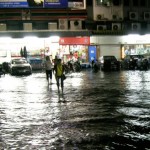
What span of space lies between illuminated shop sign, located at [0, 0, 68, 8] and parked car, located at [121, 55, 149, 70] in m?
9.52

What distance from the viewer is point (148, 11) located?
55.7m

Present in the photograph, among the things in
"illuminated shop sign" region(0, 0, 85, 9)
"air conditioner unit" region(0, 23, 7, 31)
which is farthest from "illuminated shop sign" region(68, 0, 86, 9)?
"air conditioner unit" region(0, 23, 7, 31)

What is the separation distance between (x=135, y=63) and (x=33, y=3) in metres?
13.4

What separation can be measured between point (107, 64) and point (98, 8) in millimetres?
11530

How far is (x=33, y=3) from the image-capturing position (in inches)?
1902

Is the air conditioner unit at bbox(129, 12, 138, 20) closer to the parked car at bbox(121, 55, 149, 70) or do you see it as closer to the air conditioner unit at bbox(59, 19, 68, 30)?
the air conditioner unit at bbox(59, 19, 68, 30)

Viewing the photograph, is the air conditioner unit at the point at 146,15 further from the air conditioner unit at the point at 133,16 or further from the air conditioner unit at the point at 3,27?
the air conditioner unit at the point at 3,27

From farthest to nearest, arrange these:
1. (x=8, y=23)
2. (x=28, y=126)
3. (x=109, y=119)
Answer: (x=8, y=23) → (x=109, y=119) → (x=28, y=126)

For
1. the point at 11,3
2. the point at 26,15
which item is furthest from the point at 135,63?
the point at 11,3

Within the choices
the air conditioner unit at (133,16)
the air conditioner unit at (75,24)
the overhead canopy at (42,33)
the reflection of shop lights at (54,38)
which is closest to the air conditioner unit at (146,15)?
the air conditioner unit at (133,16)

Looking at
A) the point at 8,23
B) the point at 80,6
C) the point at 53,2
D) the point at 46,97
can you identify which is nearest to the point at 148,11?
the point at 80,6

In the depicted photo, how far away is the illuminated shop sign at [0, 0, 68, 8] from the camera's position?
155 ft

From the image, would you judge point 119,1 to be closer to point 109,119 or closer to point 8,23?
point 8,23

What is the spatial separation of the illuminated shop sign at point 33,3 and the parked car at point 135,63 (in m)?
9.52
